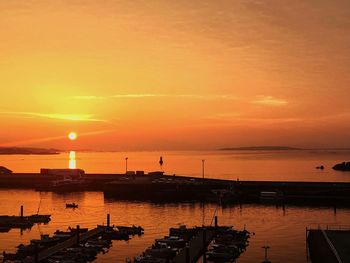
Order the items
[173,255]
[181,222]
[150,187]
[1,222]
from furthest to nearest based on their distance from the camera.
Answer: [150,187] → [181,222] → [1,222] → [173,255]

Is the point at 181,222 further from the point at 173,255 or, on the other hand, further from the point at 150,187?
the point at 150,187

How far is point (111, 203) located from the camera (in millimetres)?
108750

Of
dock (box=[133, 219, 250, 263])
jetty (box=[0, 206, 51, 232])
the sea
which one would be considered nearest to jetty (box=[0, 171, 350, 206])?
the sea

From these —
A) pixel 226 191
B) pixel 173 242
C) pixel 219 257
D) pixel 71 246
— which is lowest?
pixel 219 257

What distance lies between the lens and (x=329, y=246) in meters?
51.8

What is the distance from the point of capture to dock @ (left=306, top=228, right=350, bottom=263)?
153 ft

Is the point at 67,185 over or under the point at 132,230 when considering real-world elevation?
over

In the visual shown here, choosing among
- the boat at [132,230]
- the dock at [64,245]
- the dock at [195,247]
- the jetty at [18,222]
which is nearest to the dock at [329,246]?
the dock at [195,247]

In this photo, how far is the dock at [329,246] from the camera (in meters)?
46.7

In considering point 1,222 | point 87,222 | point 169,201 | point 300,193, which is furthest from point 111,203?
point 300,193

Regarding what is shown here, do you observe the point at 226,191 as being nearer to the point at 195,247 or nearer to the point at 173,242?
the point at 173,242

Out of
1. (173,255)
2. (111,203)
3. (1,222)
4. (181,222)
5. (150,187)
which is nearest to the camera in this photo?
(173,255)

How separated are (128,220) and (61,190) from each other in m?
59.1

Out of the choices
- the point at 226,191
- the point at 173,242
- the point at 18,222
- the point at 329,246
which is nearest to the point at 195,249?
the point at 173,242
